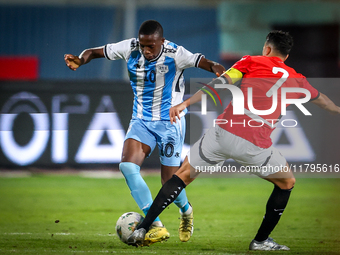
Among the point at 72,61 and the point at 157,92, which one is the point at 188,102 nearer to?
the point at 157,92

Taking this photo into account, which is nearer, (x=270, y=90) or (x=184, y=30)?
(x=270, y=90)

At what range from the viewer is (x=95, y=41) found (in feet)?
66.9

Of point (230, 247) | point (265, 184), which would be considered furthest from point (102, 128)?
point (230, 247)

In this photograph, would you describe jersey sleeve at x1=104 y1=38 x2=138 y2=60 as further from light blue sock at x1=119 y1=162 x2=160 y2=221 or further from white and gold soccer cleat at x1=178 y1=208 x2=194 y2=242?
white and gold soccer cleat at x1=178 y1=208 x2=194 y2=242

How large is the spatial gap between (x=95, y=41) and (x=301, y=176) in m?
12.5

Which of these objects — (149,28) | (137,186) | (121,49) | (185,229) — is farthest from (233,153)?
(121,49)

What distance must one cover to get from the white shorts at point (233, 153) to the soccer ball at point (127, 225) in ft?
2.58

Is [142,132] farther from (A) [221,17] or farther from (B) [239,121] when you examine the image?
(A) [221,17]

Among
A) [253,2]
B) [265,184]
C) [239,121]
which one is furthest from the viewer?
[253,2]

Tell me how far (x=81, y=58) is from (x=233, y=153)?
1.91m

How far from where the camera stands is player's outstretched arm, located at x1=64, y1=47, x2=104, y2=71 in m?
4.96

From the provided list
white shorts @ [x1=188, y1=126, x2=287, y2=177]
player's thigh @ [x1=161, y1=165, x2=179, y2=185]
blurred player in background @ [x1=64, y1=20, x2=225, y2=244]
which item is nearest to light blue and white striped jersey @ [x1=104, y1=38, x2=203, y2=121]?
blurred player in background @ [x1=64, y1=20, x2=225, y2=244]

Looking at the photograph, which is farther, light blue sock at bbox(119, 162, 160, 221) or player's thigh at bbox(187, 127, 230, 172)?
light blue sock at bbox(119, 162, 160, 221)

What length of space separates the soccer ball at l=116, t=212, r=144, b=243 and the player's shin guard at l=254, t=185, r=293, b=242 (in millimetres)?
1181
